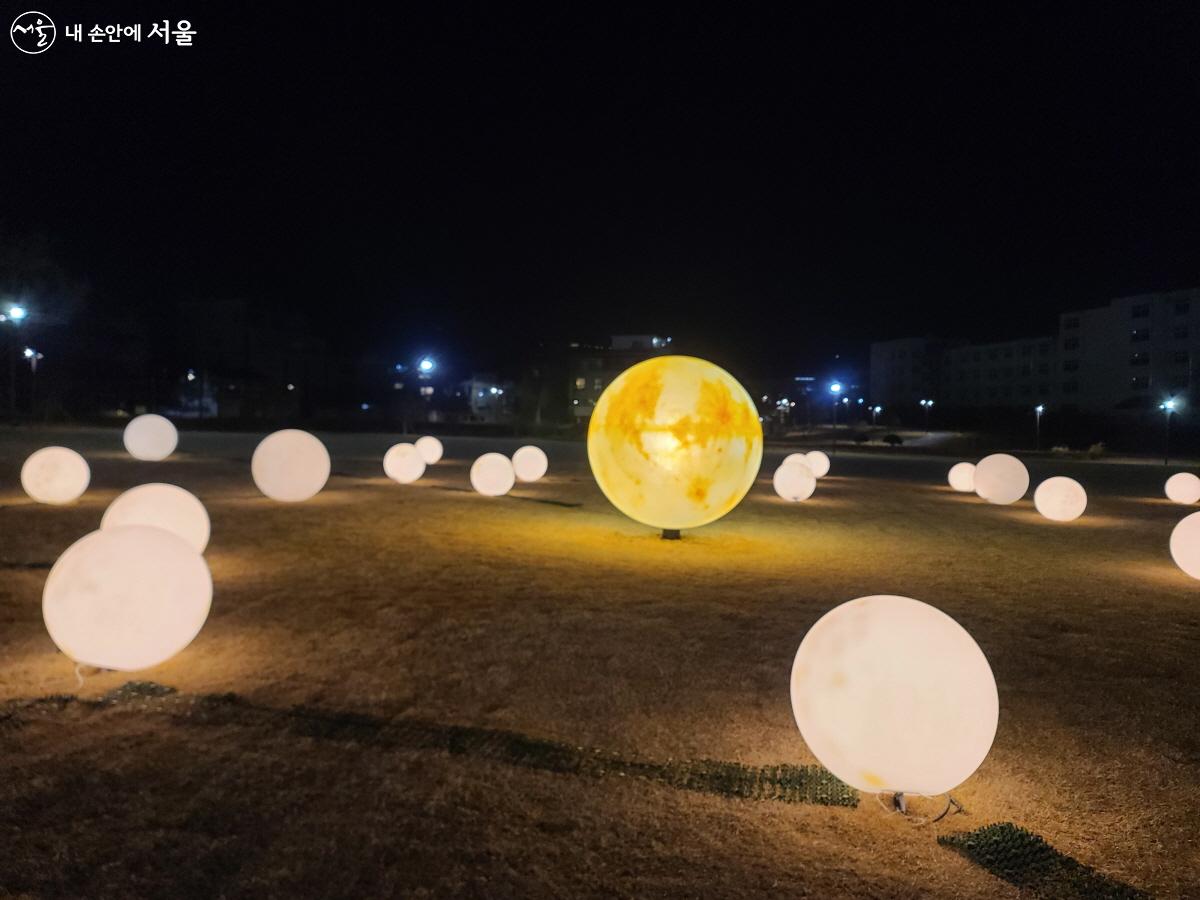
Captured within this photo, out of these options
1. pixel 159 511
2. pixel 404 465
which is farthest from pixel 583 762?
pixel 404 465

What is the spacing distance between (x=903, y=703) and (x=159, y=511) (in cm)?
783

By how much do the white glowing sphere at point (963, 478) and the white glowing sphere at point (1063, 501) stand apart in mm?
5806

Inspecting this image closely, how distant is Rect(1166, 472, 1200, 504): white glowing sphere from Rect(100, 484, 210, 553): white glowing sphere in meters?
21.4

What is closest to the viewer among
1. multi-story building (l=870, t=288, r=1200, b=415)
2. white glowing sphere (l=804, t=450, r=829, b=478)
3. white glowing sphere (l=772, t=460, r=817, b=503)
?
white glowing sphere (l=772, t=460, r=817, b=503)

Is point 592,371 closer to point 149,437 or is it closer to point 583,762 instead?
point 149,437

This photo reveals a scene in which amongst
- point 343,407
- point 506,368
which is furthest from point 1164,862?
point 506,368

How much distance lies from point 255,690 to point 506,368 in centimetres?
10202

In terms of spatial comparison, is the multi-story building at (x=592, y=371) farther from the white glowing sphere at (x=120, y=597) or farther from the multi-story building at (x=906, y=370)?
the white glowing sphere at (x=120, y=597)

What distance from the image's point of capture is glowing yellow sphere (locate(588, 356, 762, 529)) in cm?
1041

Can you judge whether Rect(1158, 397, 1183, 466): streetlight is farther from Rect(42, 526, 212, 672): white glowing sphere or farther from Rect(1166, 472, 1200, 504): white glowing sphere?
Rect(42, 526, 212, 672): white glowing sphere

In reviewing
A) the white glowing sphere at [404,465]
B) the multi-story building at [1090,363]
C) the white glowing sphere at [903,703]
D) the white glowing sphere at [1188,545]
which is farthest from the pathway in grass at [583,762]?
the multi-story building at [1090,363]

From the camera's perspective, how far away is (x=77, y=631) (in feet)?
17.5

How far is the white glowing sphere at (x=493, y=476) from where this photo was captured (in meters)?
17.1

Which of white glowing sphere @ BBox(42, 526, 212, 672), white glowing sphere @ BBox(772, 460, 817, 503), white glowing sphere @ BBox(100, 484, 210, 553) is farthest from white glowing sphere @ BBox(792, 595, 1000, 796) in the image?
white glowing sphere @ BBox(772, 460, 817, 503)
